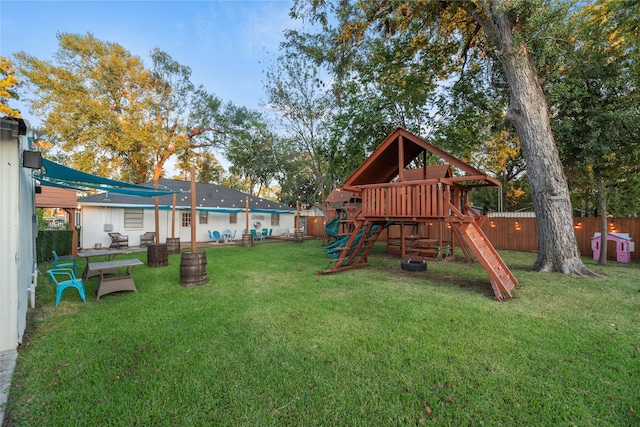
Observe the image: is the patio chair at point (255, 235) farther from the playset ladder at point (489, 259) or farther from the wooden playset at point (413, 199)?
the playset ladder at point (489, 259)

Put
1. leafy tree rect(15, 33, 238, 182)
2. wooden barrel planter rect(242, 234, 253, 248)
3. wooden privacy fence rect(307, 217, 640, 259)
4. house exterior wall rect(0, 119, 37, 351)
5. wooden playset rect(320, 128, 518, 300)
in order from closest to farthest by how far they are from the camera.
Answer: house exterior wall rect(0, 119, 37, 351) < wooden playset rect(320, 128, 518, 300) < wooden privacy fence rect(307, 217, 640, 259) < wooden barrel planter rect(242, 234, 253, 248) < leafy tree rect(15, 33, 238, 182)

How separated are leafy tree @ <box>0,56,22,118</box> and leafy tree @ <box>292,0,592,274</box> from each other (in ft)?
56.8

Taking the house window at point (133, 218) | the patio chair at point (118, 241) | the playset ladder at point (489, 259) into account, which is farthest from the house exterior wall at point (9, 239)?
the house window at point (133, 218)

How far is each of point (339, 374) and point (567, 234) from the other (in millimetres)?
8407

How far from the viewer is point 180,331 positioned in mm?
3816

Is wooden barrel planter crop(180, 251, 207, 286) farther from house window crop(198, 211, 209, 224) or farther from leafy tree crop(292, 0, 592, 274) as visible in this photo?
house window crop(198, 211, 209, 224)

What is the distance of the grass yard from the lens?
2244mm

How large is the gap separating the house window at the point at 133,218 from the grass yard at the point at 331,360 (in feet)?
33.7

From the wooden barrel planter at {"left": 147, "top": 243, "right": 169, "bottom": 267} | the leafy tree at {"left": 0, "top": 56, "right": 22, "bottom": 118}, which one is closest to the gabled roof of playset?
the wooden barrel planter at {"left": 147, "top": 243, "right": 169, "bottom": 267}

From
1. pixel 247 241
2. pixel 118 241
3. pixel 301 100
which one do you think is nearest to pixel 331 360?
pixel 247 241

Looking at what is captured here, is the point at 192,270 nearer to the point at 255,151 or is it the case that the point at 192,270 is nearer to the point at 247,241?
the point at 247,241

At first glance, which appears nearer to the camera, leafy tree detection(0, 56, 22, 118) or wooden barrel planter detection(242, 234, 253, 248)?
leafy tree detection(0, 56, 22, 118)

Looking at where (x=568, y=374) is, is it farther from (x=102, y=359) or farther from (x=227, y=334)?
(x=102, y=359)

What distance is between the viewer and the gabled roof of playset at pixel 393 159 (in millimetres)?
6855
